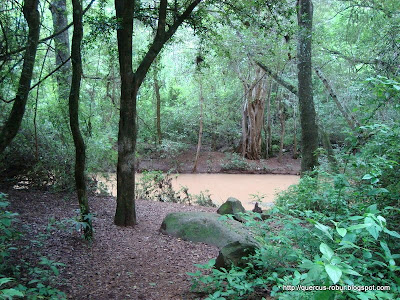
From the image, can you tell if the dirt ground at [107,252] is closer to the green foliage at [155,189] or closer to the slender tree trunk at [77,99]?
the slender tree trunk at [77,99]

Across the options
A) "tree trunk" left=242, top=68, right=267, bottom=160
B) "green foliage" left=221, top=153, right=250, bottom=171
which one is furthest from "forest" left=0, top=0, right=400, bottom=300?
"tree trunk" left=242, top=68, right=267, bottom=160

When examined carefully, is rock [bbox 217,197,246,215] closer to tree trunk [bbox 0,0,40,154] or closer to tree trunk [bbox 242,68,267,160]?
tree trunk [bbox 0,0,40,154]

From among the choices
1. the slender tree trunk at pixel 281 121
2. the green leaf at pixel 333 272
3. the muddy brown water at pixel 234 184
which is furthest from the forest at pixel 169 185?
the slender tree trunk at pixel 281 121

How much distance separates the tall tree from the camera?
5.86 meters

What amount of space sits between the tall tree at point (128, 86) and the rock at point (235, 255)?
2.75m

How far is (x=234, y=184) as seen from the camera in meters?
A: 16.2

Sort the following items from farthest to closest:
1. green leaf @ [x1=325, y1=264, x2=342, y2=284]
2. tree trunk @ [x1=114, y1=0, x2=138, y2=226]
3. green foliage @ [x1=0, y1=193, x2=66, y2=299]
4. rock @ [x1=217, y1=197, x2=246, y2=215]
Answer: rock @ [x1=217, y1=197, x2=246, y2=215]
tree trunk @ [x1=114, y1=0, x2=138, y2=226]
green foliage @ [x1=0, y1=193, x2=66, y2=299]
green leaf @ [x1=325, y1=264, x2=342, y2=284]

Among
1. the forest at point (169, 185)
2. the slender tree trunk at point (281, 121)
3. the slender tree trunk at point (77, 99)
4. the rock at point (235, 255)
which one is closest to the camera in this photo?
the forest at point (169, 185)

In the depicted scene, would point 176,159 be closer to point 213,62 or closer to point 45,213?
point 213,62

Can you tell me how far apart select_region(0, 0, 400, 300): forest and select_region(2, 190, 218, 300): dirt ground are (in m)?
0.03

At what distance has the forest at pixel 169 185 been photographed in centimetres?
281

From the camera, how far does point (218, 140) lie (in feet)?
82.2

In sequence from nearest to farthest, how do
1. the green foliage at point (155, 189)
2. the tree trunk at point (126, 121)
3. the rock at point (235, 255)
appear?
the rock at point (235, 255) → the tree trunk at point (126, 121) → the green foliage at point (155, 189)

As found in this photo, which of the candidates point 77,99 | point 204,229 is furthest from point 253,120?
point 77,99
